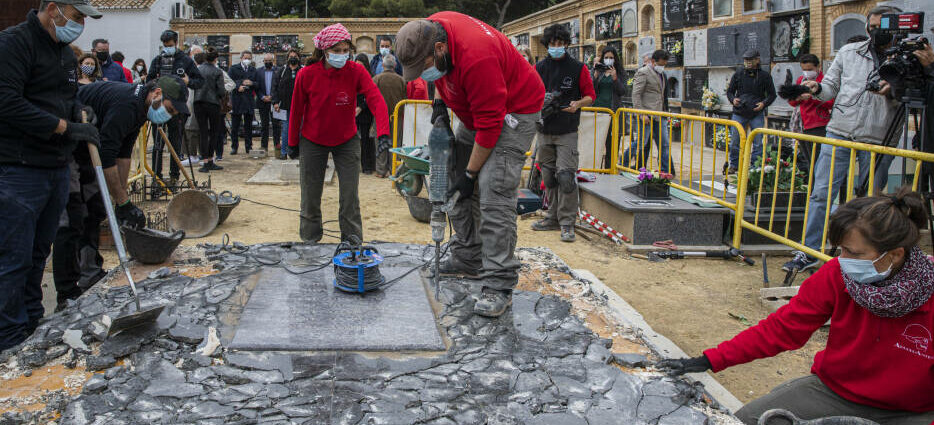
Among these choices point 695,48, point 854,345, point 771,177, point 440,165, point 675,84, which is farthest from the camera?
point 675,84

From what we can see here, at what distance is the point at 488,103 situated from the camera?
3.77 m

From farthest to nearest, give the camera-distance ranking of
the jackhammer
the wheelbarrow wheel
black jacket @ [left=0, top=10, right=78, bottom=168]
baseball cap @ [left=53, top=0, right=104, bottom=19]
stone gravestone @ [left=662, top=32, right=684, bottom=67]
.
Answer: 1. stone gravestone @ [left=662, top=32, right=684, bottom=67]
2. the wheelbarrow wheel
3. the jackhammer
4. baseball cap @ [left=53, top=0, right=104, bottom=19]
5. black jacket @ [left=0, top=10, right=78, bottom=168]

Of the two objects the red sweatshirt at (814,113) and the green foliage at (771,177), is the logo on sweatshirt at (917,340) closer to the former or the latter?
the green foliage at (771,177)

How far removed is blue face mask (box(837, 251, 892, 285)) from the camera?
2627 millimetres

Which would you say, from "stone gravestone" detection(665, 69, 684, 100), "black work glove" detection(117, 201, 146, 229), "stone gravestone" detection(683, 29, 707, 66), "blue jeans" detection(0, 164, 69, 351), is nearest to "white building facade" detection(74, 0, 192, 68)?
"stone gravestone" detection(665, 69, 684, 100)

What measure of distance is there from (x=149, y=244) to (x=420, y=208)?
149 inches

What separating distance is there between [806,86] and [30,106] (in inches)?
216

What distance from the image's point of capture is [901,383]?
8.82 ft

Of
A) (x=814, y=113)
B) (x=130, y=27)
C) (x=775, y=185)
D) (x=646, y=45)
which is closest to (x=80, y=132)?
(x=775, y=185)

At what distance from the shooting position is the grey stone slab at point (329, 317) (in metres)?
3.49

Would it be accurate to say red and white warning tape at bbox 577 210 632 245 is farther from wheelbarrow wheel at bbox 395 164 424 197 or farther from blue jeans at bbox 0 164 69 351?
blue jeans at bbox 0 164 69 351

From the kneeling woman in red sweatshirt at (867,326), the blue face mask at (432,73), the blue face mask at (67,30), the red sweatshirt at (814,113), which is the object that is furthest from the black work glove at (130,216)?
the red sweatshirt at (814,113)

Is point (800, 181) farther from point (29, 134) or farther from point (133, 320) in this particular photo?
point (29, 134)

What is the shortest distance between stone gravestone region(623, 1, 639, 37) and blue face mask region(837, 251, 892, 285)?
15684mm
